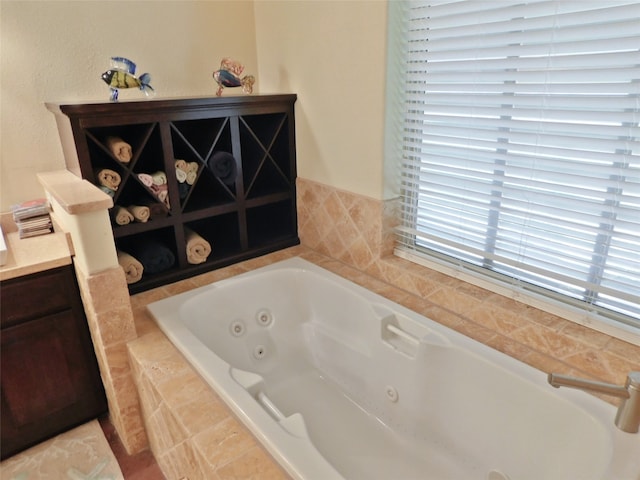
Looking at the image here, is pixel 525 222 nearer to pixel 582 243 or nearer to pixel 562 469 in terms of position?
pixel 582 243

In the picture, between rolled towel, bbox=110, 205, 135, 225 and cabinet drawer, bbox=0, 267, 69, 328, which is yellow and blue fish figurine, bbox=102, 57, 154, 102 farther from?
cabinet drawer, bbox=0, 267, 69, 328

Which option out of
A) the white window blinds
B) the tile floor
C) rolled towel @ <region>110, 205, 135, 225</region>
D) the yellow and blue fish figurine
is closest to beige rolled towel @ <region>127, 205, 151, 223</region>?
rolled towel @ <region>110, 205, 135, 225</region>

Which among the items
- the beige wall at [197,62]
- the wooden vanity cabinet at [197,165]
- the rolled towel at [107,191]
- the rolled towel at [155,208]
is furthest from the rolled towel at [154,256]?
the beige wall at [197,62]

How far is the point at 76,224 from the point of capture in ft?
4.87

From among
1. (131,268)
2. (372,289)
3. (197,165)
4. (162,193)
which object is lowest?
(372,289)

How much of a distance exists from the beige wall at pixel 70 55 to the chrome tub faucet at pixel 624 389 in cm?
212

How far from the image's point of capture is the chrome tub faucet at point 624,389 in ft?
3.17

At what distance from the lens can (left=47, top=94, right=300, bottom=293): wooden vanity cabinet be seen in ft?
6.01

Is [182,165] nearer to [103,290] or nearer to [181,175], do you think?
[181,175]

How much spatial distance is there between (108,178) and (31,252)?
16.4 inches

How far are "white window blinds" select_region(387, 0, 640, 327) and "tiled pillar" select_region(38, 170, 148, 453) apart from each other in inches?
48.7

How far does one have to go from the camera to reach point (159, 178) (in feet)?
6.48

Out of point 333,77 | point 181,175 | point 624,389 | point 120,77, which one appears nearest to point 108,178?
point 181,175

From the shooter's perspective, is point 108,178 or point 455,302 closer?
point 455,302
